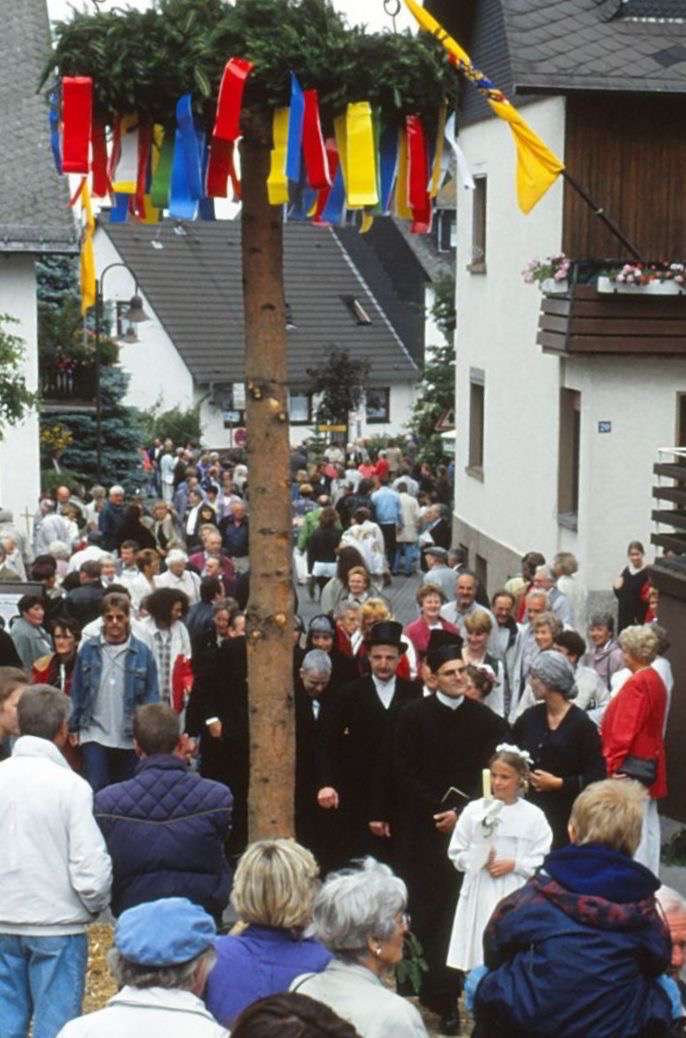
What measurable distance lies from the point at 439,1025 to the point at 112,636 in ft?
12.2

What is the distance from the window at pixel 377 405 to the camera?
73688 mm

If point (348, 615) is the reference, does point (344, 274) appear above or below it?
above

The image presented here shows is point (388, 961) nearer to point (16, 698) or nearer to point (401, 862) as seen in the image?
point (16, 698)

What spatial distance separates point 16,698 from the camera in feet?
27.7

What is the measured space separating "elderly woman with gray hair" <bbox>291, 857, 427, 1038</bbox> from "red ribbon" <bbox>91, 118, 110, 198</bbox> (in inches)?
129

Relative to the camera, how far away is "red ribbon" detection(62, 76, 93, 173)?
7.79 meters

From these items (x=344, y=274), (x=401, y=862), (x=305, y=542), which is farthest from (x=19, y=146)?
(x=344, y=274)

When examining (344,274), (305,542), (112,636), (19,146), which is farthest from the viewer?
(344,274)

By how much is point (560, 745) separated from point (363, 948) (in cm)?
451

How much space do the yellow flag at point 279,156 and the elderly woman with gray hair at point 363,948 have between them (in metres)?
2.92

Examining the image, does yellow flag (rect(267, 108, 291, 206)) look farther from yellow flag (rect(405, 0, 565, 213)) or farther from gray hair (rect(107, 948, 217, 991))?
gray hair (rect(107, 948, 217, 991))

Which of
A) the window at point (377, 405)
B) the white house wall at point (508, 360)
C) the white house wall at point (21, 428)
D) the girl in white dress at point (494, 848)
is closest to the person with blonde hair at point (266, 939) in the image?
the girl in white dress at point (494, 848)

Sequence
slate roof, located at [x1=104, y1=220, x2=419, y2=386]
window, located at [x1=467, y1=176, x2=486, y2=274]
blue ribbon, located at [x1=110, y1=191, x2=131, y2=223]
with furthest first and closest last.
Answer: slate roof, located at [x1=104, y1=220, x2=419, y2=386] → window, located at [x1=467, y1=176, x2=486, y2=274] → blue ribbon, located at [x1=110, y1=191, x2=131, y2=223]

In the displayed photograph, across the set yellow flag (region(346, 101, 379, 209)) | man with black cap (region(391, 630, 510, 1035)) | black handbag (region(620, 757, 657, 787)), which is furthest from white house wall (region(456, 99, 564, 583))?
yellow flag (region(346, 101, 379, 209))
